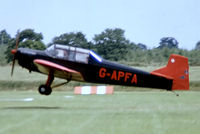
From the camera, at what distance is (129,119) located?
1187 cm

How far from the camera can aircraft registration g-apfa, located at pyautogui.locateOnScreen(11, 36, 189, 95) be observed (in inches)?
641

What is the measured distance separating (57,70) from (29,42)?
92.3 ft

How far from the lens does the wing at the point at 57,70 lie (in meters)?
15.8

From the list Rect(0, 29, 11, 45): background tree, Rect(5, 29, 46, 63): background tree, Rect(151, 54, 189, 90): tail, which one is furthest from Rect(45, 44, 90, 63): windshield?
Rect(0, 29, 11, 45): background tree

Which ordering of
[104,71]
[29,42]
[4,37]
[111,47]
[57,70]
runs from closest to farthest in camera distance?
[57,70], [104,71], [29,42], [111,47], [4,37]

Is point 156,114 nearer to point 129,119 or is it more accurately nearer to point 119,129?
point 129,119

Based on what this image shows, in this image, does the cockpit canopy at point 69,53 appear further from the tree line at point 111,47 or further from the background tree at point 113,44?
the background tree at point 113,44

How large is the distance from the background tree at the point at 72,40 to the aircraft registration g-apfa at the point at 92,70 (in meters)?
27.3

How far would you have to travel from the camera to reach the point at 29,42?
43906 mm

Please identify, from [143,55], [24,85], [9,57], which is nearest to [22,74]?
[24,85]

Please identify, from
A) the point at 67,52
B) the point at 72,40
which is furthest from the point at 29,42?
the point at 67,52

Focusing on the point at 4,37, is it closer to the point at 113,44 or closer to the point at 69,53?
the point at 113,44

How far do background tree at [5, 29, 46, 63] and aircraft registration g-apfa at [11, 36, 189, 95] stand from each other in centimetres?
2588

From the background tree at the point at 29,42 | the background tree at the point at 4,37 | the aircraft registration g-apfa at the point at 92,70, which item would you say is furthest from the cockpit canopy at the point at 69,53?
the background tree at the point at 4,37
